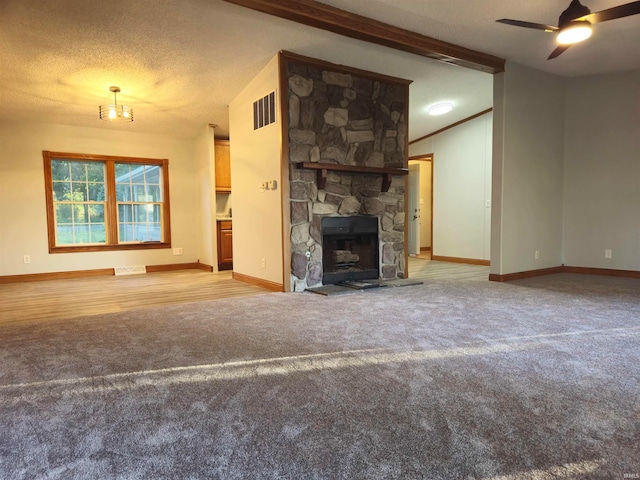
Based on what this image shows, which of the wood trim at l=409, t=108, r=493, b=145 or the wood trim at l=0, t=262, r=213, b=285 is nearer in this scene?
the wood trim at l=0, t=262, r=213, b=285

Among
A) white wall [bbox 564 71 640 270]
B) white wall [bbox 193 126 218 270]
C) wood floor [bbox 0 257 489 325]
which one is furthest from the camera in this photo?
white wall [bbox 193 126 218 270]

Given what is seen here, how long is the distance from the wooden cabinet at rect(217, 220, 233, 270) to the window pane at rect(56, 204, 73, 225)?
2353 mm

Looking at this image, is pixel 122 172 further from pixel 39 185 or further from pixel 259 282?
pixel 259 282

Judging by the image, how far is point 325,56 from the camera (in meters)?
4.36

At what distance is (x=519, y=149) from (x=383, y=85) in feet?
6.54

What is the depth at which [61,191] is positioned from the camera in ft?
20.4

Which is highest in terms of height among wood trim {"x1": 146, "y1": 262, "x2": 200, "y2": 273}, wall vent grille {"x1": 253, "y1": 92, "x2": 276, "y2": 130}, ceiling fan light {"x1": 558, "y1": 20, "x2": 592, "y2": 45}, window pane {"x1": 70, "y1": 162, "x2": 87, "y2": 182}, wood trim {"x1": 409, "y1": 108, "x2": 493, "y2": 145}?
wood trim {"x1": 409, "y1": 108, "x2": 493, "y2": 145}

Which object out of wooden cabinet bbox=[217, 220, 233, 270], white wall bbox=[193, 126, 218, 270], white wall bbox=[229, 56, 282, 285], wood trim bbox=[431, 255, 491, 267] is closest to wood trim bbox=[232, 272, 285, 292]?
white wall bbox=[229, 56, 282, 285]

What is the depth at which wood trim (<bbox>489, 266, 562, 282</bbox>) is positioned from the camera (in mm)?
5016

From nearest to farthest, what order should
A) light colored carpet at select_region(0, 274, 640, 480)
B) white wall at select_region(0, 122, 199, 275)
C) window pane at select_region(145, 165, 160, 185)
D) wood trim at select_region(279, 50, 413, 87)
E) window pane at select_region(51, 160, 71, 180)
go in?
light colored carpet at select_region(0, 274, 640, 480), wood trim at select_region(279, 50, 413, 87), white wall at select_region(0, 122, 199, 275), window pane at select_region(51, 160, 71, 180), window pane at select_region(145, 165, 160, 185)

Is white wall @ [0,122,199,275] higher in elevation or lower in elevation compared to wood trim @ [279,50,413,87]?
lower

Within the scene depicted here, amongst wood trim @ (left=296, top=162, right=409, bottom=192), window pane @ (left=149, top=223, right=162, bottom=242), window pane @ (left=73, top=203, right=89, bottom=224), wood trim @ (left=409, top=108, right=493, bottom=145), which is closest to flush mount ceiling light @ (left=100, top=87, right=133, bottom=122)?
window pane @ (left=73, top=203, right=89, bottom=224)

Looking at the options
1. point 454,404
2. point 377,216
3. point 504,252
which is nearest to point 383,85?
point 377,216

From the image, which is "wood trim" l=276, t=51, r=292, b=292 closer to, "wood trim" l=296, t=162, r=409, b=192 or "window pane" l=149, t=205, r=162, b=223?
"wood trim" l=296, t=162, r=409, b=192
